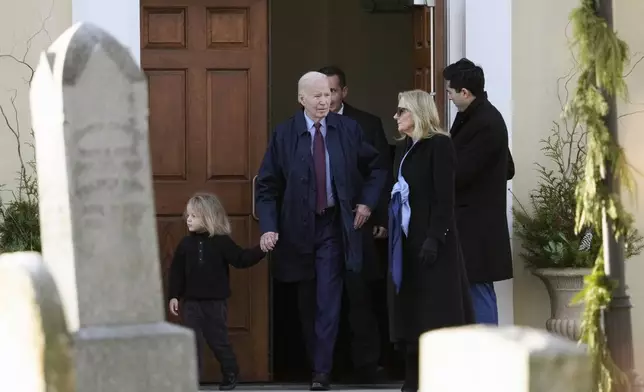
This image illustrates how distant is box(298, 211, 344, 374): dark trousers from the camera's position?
29.6ft

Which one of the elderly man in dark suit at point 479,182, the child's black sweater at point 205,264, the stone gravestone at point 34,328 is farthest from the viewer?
the child's black sweater at point 205,264

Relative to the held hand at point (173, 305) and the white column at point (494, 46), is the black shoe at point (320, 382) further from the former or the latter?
the white column at point (494, 46)

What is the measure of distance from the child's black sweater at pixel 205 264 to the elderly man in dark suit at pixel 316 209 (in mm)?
188

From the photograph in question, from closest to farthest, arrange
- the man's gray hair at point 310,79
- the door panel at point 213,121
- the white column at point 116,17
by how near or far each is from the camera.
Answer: the man's gray hair at point 310,79
the white column at point 116,17
the door panel at point 213,121

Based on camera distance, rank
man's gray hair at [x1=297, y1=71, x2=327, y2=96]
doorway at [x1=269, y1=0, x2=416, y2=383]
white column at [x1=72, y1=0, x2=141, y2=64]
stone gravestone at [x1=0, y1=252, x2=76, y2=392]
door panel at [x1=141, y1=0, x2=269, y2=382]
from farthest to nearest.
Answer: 1. doorway at [x1=269, y1=0, x2=416, y2=383]
2. door panel at [x1=141, y1=0, x2=269, y2=382]
3. white column at [x1=72, y1=0, x2=141, y2=64]
4. man's gray hair at [x1=297, y1=71, x2=327, y2=96]
5. stone gravestone at [x1=0, y1=252, x2=76, y2=392]

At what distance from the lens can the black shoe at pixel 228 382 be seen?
29.8ft

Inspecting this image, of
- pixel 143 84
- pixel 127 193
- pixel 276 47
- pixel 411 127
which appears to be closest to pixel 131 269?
pixel 127 193

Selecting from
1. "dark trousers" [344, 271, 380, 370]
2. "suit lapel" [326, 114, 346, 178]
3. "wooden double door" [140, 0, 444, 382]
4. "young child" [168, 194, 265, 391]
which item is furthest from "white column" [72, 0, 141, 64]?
"dark trousers" [344, 271, 380, 370]

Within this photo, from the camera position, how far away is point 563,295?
30.7 ft

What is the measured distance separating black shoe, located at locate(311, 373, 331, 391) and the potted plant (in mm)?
1413

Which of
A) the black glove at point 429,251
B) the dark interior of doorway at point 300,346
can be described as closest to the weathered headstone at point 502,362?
the black glove at point 429,251

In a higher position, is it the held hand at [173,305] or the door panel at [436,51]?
the door panel at [436,51]

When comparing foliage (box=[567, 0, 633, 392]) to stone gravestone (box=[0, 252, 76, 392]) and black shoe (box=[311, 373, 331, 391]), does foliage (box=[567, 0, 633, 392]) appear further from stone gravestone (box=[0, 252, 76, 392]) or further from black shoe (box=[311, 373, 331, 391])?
black shoe (box=[311, 373, 331, 391])

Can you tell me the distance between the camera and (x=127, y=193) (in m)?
5.81
